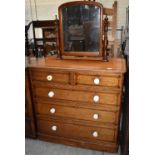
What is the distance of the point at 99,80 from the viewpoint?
149 cm

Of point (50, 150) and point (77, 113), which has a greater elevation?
point (77, 113)

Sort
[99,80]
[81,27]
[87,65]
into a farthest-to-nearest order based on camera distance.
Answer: [81,27] < [87,65] < [99,80]

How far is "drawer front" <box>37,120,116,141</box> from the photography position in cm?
167

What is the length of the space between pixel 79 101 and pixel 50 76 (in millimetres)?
355

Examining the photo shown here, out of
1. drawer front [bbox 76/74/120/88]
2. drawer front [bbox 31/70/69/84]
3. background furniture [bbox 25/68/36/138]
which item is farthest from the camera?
background furniture [bbox 25/68/36/138]

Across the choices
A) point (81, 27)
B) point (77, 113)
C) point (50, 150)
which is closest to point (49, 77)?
point (77, 113)

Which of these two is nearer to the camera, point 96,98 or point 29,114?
point 96,98

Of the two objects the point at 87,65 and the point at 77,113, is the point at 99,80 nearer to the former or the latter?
the point at 87,65

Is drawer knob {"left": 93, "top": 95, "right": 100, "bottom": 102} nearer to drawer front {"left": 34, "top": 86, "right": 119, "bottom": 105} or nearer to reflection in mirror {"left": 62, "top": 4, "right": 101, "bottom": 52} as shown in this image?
drawer front {"left": 34, "top": 86, "right": 119, "bottom": 105}

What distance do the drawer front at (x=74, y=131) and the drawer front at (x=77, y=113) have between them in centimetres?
10

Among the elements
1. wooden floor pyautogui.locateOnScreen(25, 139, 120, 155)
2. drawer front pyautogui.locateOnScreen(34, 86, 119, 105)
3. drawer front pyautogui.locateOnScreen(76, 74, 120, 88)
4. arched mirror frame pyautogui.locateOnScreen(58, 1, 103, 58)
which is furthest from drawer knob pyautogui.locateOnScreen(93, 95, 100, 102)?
wooden floor pyautogui.locateOnScreen(25, 139, 120, 155)

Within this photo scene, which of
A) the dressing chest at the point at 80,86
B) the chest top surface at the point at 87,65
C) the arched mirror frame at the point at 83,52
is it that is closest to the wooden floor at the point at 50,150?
the dressing chest at the point at 80,86
